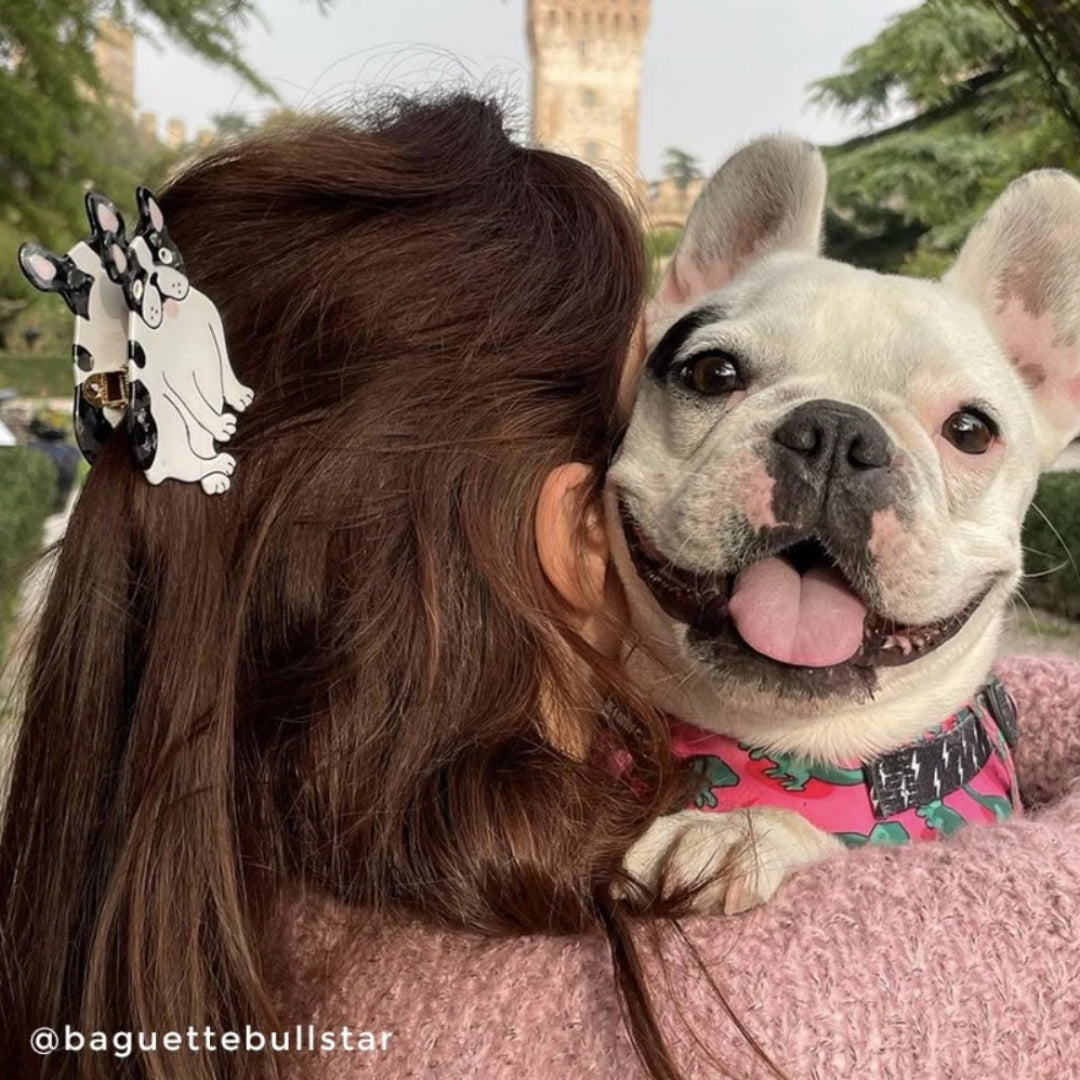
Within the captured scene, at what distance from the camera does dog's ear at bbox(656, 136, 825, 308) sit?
1.58 metres

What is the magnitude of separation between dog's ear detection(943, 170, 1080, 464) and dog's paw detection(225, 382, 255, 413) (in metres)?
Result: 1.09

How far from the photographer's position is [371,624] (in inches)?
42.4

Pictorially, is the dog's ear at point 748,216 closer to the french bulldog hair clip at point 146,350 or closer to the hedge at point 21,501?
the french bulldog hair clip at point 146,350

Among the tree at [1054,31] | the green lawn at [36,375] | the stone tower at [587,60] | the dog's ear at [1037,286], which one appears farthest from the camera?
the stone tower at [587,60]

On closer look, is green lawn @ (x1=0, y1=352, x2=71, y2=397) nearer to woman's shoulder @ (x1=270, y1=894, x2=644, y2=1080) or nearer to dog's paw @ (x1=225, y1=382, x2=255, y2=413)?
dog's paw @ (x1=225, y1=382, x2=255, y2=413)

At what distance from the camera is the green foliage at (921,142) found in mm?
14695

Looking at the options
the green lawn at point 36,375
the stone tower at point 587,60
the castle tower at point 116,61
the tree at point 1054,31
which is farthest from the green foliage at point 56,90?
the stone tower at point 587,60

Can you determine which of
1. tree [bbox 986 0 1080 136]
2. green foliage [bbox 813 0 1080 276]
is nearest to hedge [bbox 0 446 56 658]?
tree [bbox 986 0 1080 136]

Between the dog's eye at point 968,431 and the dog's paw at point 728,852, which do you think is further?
the dog's eye at point 968,431

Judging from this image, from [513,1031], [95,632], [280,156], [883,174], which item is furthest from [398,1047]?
[883,174]

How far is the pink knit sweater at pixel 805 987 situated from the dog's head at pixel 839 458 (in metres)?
0.27

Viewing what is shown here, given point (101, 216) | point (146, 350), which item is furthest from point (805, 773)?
point (101, 216)

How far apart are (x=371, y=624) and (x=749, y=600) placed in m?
0.45

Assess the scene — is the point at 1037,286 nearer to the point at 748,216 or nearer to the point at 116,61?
the point at 748,216
